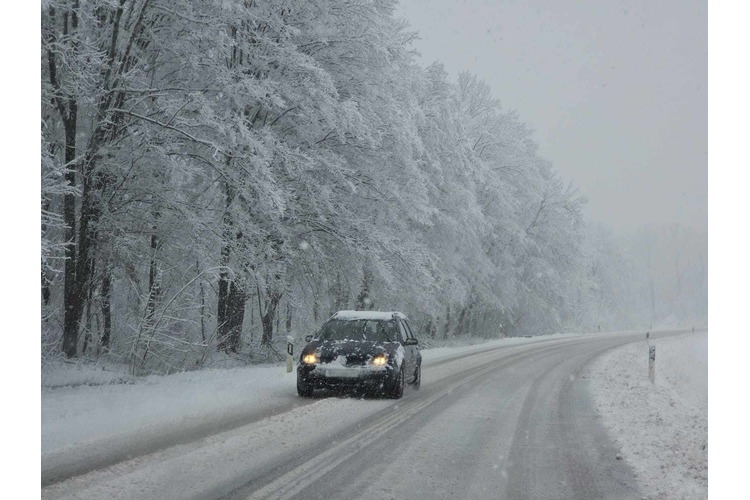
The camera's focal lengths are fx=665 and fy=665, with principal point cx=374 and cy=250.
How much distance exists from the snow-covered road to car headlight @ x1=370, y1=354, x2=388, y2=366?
675 millimetres

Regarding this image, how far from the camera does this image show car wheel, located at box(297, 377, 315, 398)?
11.9 meters

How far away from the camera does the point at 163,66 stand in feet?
53.1

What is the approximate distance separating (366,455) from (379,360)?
4.66 m

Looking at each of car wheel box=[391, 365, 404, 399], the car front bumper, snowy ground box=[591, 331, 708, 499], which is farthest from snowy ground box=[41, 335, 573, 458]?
snowy ground box=[591, 331, 708, 499]

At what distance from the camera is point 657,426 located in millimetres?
9930

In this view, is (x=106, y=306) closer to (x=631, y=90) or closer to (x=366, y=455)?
(x=366, y=455)

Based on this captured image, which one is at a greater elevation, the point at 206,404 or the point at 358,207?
the point at 358,207

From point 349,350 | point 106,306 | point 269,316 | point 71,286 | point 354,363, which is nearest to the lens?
point 354,363

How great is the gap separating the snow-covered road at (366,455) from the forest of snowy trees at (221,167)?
414 cm

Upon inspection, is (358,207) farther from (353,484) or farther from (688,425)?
(353,484)

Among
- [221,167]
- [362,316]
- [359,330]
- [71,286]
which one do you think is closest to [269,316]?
[221,167]

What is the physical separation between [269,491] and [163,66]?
13075 millimetres

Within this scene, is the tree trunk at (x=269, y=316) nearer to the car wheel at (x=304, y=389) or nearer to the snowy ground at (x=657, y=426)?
the car wheel at (x=304, y=389)

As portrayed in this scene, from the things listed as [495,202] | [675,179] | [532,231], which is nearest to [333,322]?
[675,179]
